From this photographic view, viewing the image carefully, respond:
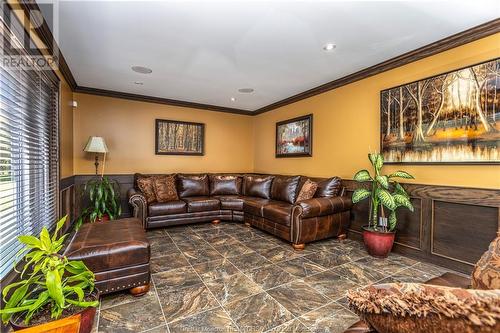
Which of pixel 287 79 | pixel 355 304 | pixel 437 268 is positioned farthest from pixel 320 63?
pixel 355 304

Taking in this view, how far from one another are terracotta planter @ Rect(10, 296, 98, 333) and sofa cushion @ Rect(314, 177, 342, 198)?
3074 mm

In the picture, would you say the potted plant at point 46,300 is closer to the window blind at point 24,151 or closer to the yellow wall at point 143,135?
the window blind at point 24,151

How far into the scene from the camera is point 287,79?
3900 millimetres

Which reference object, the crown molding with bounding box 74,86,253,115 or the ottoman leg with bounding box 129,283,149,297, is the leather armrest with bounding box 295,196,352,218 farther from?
the crown molding with bounding box 74,86,253,115

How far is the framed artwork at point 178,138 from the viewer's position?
16.7 feet

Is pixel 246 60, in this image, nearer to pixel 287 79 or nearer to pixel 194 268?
pixel 287 79

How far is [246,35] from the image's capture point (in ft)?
8.35

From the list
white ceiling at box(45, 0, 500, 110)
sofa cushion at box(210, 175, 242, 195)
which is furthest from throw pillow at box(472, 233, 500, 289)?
sofa cushion at box(210, 175, 242, 195)

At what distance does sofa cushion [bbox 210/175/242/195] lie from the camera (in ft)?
16.8

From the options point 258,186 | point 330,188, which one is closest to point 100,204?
point 258,186

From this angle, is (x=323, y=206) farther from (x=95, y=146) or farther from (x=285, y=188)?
(x=95, y=146)

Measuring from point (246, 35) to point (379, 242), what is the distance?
2767 millimetres

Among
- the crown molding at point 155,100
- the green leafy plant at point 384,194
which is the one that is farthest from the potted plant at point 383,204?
the crown molding at point 155,100

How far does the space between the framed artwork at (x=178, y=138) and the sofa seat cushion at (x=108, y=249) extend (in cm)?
296
